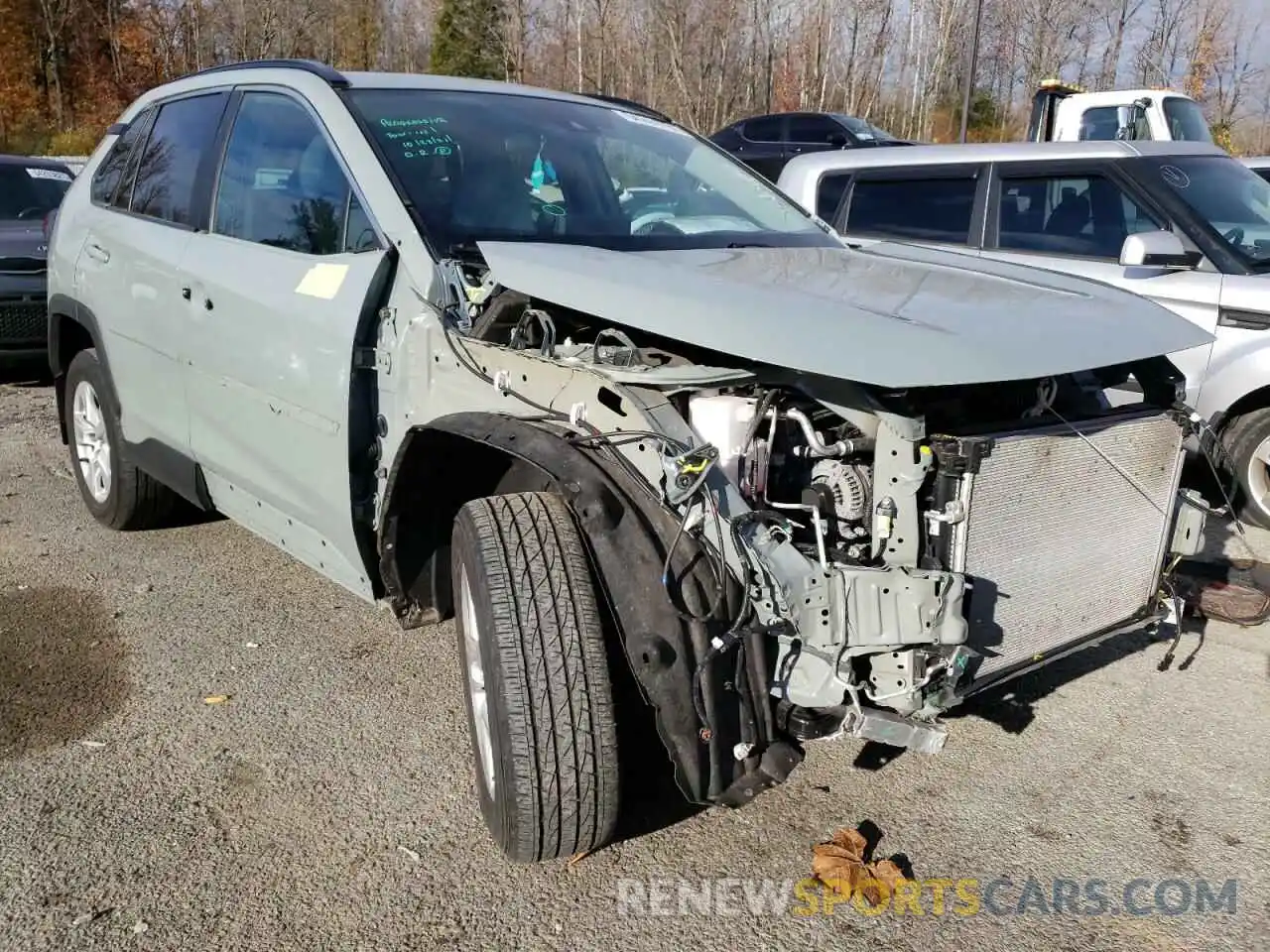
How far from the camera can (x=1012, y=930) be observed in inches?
98.3

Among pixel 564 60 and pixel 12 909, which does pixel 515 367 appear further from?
pixel 564 60

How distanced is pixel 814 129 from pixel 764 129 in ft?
2.66

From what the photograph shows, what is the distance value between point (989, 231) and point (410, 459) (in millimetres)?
4508

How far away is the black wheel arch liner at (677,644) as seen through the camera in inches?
89.8

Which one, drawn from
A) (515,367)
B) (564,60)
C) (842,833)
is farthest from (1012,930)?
(564,60)

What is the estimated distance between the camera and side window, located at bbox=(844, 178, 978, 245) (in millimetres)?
6465

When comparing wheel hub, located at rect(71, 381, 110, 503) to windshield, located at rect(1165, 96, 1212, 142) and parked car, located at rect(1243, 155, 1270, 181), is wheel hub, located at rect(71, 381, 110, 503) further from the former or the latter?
windshield, located at rect(1165, 96, 1212, 142)

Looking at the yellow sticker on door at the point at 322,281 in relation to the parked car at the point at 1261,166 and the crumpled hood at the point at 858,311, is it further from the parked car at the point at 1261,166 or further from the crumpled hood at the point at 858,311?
the parked car at the point at 1261,166

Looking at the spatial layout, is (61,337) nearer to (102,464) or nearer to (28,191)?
(102,464)

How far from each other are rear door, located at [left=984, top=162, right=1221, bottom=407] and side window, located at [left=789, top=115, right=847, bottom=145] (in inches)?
338

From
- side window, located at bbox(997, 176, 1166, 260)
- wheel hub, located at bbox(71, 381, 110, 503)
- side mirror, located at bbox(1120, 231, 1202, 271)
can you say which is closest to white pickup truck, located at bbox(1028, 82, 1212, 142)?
side window, located at bbox(997, 176, 1166, 260)

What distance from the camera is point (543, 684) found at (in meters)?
2.41

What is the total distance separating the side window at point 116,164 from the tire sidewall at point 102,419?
715 mm

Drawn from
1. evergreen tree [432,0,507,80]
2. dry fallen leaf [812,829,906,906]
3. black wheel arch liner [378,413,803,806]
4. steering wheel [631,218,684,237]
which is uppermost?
evergreen tree [432,0,507,80]
